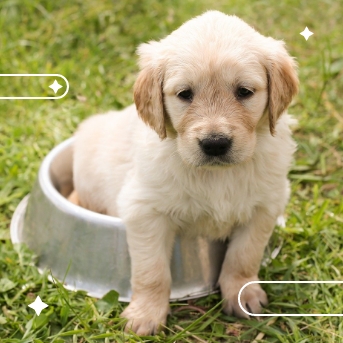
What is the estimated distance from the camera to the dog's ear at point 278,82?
9.33 feet

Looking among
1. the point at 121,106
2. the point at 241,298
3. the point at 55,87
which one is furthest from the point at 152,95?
the point at 55,87

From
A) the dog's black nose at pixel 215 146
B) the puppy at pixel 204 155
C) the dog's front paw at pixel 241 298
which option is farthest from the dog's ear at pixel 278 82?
the dog's front paw at pixel 241 298

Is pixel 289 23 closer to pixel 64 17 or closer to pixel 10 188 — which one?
pixel 64 17

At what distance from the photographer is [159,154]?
3.06m

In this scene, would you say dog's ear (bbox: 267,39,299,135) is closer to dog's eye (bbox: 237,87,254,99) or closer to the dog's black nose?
dog's eye (bbox: 237,87,254,99)

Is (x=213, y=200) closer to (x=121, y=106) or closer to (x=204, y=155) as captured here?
Result: (x=204, y=155)

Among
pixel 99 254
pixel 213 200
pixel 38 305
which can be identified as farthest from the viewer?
pixel 99 254

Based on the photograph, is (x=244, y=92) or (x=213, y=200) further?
(x=213, y=200)

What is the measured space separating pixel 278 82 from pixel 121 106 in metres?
2.50

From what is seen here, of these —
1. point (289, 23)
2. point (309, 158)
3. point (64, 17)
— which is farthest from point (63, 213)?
point (289, 23)

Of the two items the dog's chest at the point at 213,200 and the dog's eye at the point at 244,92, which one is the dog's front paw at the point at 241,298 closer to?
the dog's chest at the point at 213,200

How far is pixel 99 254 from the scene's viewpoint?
3441mm

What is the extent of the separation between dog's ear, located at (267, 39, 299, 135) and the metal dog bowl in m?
0.89

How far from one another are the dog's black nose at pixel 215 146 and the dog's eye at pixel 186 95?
23cm
